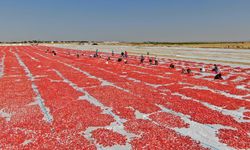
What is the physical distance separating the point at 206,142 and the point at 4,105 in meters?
→ 14.2

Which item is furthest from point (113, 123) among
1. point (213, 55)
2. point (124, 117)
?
point (213, 55)

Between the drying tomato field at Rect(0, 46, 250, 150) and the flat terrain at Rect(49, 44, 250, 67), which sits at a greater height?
the drying tomato field at Rect(0, 46, 250, 150)

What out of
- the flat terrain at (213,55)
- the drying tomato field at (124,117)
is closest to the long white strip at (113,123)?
the drying tomato field at (124,117)

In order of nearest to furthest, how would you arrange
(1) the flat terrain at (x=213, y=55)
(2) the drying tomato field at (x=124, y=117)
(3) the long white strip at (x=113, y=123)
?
(2) the drying tomato field at (x=124, y=117), (3) the long white strip at (x=113, y=123), (1) the flat terrain at (x=213, y=55)

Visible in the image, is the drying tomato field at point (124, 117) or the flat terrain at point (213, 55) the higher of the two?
the drying tomato field at point (124, 117)

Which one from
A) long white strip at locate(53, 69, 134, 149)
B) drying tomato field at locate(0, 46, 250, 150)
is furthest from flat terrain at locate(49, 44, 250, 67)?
long white strip at locate(53, 69, 134, 149)

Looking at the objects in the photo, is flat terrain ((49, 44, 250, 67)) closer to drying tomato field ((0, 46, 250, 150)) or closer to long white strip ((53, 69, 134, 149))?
drying tomato field ((0, 46, 250, 150))

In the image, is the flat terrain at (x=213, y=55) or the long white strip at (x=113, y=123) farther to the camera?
the flat terrain at (x=213, y=55)

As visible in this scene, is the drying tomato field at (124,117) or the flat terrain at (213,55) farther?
the flat terrain at (213,55)

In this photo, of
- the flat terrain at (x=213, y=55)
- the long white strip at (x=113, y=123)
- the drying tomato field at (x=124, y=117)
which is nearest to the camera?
the drying tomato field at (x=124, y=117)

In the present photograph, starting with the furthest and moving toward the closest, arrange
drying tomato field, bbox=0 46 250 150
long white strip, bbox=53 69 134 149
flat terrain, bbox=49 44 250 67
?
flat terrain, bbox=49 44 250 67, long white strip, bbox=53 69 134 149, drying tomato field, bbox=0 46 250 150

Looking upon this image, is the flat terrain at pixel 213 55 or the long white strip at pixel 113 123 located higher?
the long white strip at pixel 113 123

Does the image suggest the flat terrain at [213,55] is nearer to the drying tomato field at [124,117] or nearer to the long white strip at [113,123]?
the drying tomato field at [124,117]

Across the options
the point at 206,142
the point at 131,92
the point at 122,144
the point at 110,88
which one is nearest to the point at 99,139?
the point at 122,144
